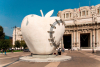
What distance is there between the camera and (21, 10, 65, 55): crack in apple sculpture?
39.5 ft

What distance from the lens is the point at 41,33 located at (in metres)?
12.0

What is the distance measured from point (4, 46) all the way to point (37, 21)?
24.9 meters

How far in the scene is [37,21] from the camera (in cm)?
1216

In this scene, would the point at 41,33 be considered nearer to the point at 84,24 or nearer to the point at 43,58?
the point at 43,58

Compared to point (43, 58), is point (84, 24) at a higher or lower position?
higher

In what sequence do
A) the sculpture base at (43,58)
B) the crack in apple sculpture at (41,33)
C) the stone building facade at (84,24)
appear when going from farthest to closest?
the stone building facade at (84,24) → the crack in apple sculpture at (41,33) → the sculpture base at (43,58)

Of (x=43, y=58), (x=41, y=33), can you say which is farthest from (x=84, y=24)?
(x=43, y=58)

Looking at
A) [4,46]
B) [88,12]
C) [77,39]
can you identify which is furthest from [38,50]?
[88,12]

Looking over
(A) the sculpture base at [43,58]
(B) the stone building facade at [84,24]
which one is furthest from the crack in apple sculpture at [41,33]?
(B) the stone building facade at [84,24]

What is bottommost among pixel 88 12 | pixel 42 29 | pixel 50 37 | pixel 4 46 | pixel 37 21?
pixel 4 46

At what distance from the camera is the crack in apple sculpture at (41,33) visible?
474 inches

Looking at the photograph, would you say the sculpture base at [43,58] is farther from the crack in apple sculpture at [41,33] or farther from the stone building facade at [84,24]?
the stone building facade at [84,24]

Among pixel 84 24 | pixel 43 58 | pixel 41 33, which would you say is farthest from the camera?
pixel 84 24

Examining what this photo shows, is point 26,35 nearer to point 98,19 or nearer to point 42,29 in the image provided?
point 42,29
